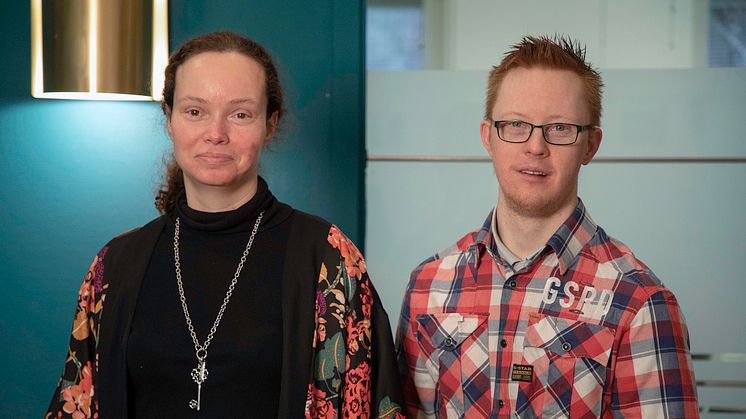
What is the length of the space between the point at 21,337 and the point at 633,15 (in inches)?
80.0

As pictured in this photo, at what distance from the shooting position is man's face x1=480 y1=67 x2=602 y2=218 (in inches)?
71.4

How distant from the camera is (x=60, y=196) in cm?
266

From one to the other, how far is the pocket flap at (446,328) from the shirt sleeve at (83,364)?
637mm

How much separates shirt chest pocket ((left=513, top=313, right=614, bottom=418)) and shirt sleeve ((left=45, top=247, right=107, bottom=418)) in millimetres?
831

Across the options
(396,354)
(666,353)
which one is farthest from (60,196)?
(666,353)

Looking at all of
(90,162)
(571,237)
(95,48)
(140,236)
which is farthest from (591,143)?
(90,162)

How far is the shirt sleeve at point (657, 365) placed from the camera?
174cm

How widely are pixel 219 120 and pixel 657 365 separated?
0.90 metres

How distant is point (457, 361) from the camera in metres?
1.93

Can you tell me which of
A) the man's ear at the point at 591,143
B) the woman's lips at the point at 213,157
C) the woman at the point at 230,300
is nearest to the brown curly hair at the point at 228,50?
the woman at the point at 230,300

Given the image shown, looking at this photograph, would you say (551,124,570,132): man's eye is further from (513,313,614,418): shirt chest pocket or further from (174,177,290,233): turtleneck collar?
(174,177,290,233): turtleneck collar

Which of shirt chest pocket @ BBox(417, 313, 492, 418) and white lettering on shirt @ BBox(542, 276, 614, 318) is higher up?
white lettering on shirt @ BBox(542, 276, 614, 318)

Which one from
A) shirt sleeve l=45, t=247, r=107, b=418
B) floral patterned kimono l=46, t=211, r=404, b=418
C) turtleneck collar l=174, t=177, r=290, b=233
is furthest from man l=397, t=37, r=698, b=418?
shirt sleeve l=45, t=247, r=107, b=418

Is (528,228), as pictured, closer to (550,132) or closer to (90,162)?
(550,132)
